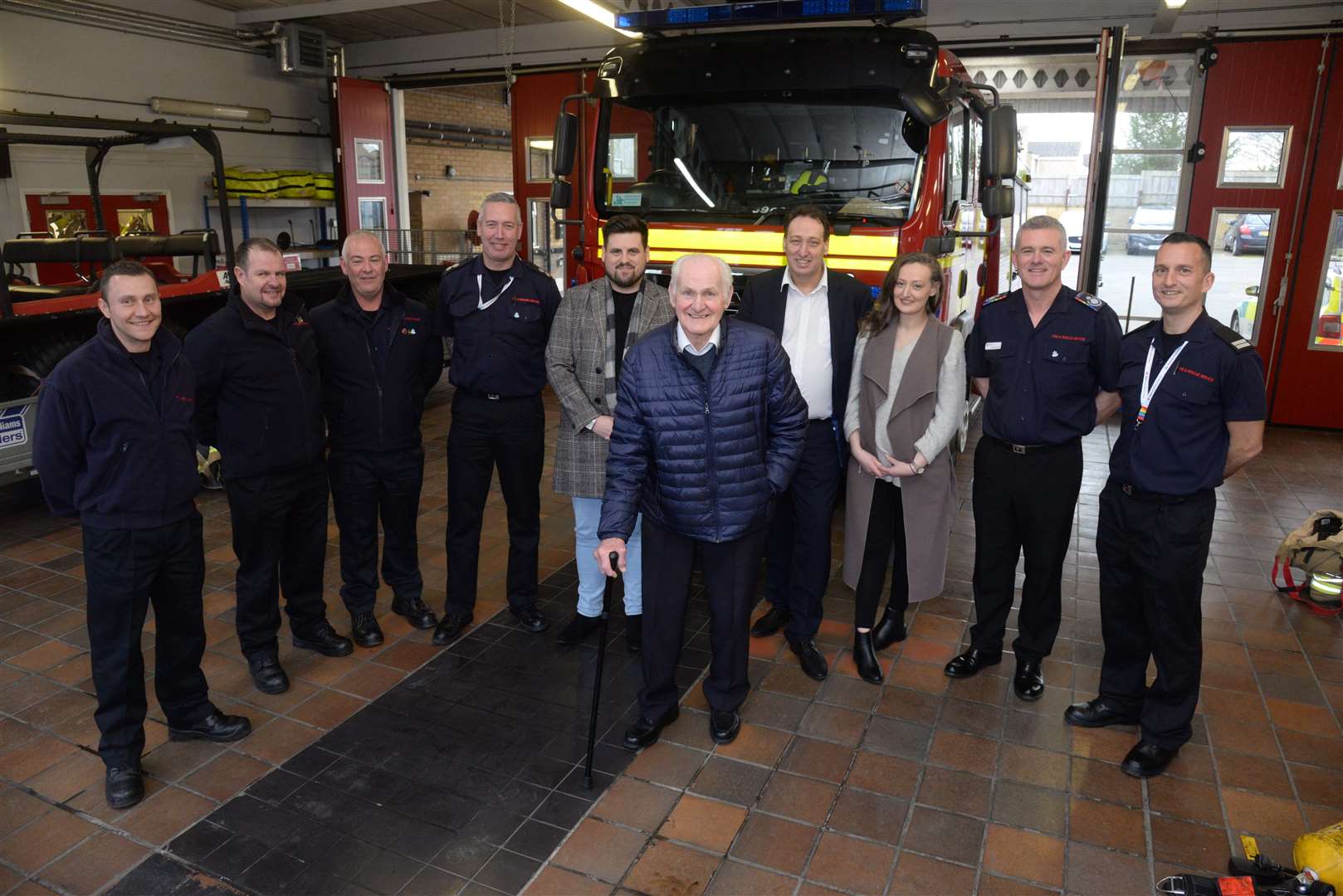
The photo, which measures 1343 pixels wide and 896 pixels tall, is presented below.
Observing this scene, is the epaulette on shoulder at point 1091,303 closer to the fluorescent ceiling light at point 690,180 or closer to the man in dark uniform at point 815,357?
the man in dark uniform at point 815,357

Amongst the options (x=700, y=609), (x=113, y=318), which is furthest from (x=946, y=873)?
(x=113, y=318)

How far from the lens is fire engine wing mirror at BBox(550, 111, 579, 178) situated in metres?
5.59

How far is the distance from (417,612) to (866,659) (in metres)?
2.10

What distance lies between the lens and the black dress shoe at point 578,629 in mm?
4199

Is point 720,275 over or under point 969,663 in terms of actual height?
over

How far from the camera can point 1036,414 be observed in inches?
137

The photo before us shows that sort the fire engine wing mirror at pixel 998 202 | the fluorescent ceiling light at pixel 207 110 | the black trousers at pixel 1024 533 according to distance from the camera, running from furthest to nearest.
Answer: the fluorescent ceiling light at pixel 207 110
the fire engine wing mirror at pixel 998 202
the black trousers at pixel 1024 533

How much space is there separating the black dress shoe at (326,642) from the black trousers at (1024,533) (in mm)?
2761

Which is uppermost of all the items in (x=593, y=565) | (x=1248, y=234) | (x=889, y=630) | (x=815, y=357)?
(x=1248, y=234)

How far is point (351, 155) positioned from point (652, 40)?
24.5 feet

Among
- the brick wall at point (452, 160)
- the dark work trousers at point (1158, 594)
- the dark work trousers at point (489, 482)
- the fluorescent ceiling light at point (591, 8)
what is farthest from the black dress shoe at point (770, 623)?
the brick wall at point (452, 160)

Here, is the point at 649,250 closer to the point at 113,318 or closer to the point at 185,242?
the point at 113,318

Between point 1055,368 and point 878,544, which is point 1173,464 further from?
point 878,544

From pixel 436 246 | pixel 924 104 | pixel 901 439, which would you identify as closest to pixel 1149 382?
pixel 901 439
